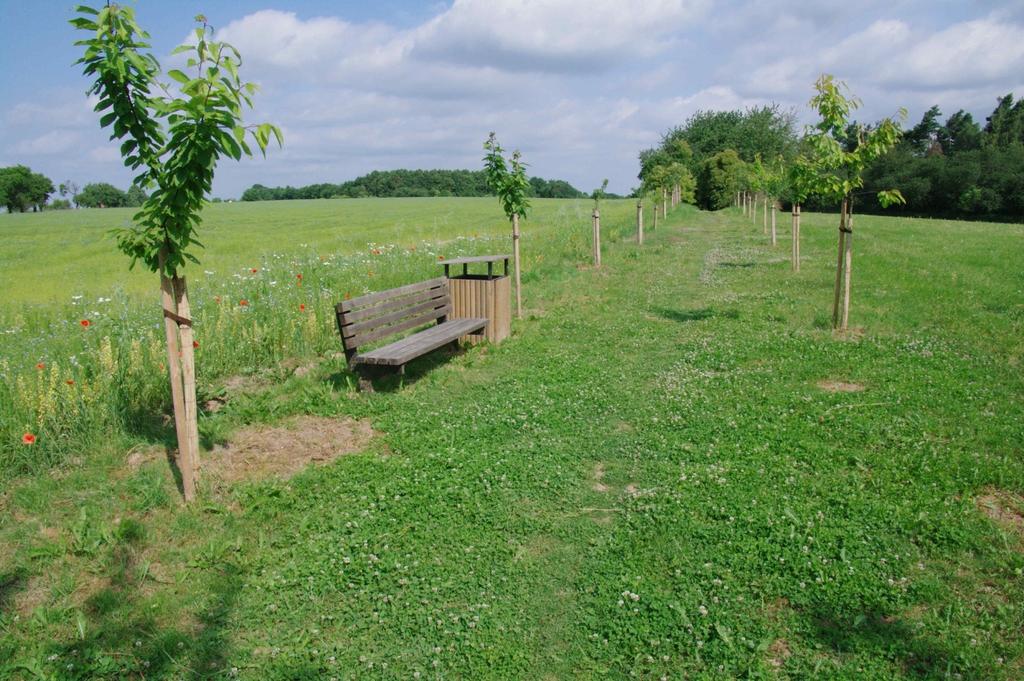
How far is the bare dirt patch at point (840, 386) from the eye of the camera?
7.57 meters

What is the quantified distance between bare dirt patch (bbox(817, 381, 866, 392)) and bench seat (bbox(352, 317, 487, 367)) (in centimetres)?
472

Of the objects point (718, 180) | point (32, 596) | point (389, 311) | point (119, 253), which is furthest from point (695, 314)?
point (718, 180)

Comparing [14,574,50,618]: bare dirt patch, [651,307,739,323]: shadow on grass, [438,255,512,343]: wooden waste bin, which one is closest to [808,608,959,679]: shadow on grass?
[14,574,50,618]: bare dirt patch

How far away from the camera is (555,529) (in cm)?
491

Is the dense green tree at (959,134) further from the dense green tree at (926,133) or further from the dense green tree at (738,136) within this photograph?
the dense green tree at (738,136)

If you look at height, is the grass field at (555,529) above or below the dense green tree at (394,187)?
below

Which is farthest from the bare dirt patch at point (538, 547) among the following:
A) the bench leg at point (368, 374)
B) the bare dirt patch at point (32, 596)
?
the bench leg at point (368, 374)

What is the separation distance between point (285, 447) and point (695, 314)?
829 centimetres

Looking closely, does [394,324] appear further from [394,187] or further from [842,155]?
[394,187]

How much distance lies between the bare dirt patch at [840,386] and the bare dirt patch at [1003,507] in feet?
8.24

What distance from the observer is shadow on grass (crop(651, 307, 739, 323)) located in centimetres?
1172

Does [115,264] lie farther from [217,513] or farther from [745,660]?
[745,660]

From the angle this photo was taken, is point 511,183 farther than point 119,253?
No

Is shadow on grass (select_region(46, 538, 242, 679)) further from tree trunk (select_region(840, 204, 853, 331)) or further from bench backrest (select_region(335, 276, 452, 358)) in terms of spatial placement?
tree trunk (select_region(840, 204, 853, 331))
